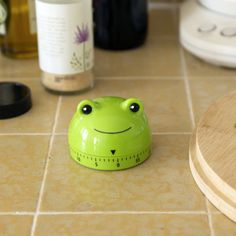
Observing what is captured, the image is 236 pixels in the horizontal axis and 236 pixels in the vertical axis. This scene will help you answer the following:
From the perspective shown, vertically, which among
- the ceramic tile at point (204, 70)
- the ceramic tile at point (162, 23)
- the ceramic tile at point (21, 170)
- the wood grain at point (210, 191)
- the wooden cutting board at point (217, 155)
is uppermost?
the wooden cutting board at point (217, 155)

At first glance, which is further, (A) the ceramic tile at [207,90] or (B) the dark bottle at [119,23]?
(B) the dark bottle at [119,23]

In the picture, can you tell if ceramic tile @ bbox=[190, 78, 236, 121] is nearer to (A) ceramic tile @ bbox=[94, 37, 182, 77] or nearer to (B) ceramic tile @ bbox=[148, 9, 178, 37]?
(A) ceramic tile @ bbox=[94, 37, 182, 77]

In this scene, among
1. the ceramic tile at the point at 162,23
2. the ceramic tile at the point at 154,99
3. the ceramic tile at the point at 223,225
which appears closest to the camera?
the ceramic tile at the point at 223,225

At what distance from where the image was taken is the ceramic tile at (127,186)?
0.65 meters

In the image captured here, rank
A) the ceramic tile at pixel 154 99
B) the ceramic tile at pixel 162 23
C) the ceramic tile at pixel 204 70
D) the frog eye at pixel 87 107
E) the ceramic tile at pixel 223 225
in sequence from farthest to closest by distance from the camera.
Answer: the ceramic tile at pixel 162 23, the ceramic tile at pixel 204 70, the ceramic tile at pixel 154 99, the frog eye at pixel 87 107, the ceramic tile at pixel 223 225

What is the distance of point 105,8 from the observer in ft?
3.26

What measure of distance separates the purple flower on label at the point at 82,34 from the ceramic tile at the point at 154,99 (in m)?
0.09

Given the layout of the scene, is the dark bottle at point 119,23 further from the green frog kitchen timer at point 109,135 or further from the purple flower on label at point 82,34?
the green frog kitchen timer at point 109,135

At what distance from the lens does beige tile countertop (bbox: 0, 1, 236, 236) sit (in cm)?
62

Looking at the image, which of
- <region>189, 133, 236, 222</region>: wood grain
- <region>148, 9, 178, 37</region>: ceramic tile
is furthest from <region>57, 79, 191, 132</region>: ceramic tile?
<region>148, 9, 178, 37</region>: ceramic tile

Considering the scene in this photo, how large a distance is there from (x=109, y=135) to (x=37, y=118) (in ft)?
0.56

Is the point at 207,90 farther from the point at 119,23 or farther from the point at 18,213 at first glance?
the point at 18,213

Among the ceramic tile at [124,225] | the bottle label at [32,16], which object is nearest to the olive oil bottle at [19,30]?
the bottle label at [32,16]

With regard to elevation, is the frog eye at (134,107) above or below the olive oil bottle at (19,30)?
above
